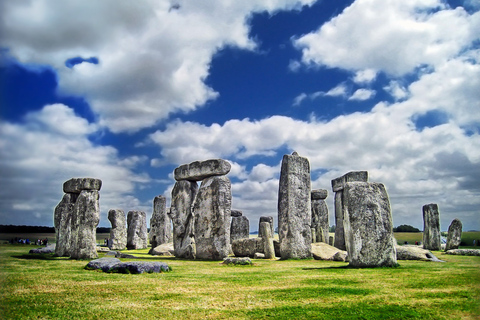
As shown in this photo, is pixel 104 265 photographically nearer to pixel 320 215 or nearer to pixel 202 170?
pixel 202 170

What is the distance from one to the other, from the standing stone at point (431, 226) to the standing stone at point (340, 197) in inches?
254

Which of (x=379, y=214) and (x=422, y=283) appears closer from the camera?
(x=422, y=283)

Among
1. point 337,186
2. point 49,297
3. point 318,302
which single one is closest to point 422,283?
point 318,302

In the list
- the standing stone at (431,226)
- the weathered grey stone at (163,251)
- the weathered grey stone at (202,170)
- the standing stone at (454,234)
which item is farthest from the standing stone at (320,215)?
the weathered grey stone at (202,170)

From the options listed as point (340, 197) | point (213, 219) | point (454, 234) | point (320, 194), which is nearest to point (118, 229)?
point (213, 219)

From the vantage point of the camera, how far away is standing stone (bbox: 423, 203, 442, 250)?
79.0 ft

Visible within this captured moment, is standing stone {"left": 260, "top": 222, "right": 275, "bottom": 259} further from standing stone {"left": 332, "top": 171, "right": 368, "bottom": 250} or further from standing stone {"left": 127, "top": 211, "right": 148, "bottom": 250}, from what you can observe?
standing stone {"left": 127, "top": 211, "right": 148, "bottom": 250}

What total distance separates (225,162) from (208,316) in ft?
38.3

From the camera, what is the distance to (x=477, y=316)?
1.84m


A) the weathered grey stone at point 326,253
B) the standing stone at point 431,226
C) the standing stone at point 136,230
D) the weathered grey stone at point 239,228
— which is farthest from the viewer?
the standing stone at point 136,230

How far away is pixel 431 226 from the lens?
24.5m

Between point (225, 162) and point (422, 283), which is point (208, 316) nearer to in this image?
point (422, 283)

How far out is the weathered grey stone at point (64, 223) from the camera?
16438mm

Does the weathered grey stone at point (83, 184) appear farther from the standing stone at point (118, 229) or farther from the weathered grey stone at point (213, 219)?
the standing stone at point (118, 229)
